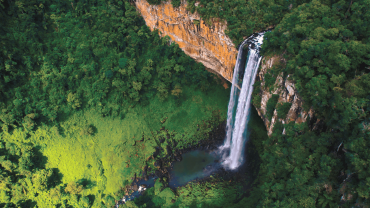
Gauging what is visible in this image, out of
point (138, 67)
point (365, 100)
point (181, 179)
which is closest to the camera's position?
point (365, 100)

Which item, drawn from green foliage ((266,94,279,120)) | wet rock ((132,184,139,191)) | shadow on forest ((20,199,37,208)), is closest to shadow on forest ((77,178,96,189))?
wet rock ((132,184,139,191))

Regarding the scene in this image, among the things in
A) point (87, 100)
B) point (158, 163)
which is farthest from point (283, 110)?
point (87, 100)

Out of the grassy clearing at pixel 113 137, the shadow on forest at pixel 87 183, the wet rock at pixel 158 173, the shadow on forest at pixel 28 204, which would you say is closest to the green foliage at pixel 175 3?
the grassy clearing at pixel 113 137

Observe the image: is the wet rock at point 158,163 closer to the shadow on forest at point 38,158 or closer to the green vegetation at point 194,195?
the green vegetation at point 194,195

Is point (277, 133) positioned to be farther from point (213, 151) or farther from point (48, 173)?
point (48, 173)

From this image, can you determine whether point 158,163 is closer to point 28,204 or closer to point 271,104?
point 28,204

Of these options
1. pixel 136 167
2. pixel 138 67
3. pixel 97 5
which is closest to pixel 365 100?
pixel 136 167
